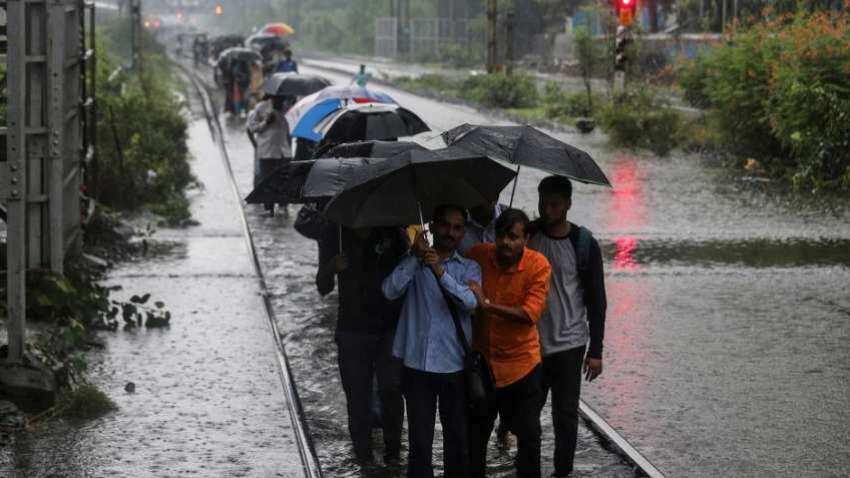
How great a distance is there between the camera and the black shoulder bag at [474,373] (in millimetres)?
6605

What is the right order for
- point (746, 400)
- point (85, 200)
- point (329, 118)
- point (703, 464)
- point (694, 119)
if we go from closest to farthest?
point (703, 464) < point (746, 400) < point (329, 118) < point (85, 200) < point (694, 119)

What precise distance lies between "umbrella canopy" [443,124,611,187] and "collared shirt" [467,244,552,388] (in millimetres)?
617

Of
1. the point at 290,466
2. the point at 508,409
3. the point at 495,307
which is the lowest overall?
the point at 290,466

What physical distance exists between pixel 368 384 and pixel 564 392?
98cm

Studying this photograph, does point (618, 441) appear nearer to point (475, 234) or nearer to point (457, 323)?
point (475, 234)

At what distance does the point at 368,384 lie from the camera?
775cm

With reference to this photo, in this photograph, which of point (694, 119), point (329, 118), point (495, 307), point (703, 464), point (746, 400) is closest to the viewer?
point (495, 307)

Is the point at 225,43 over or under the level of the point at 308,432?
over

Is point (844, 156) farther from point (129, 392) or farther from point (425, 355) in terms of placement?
point (425, 355)

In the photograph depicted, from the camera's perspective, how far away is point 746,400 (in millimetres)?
9359

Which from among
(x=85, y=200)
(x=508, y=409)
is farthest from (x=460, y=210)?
(x=85, y=200)

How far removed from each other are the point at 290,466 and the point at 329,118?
17.2 ft

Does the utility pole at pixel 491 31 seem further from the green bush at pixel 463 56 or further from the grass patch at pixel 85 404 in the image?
the grass patch at pixel 85 404

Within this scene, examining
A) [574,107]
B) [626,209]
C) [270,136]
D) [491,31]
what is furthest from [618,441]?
[491,31]
